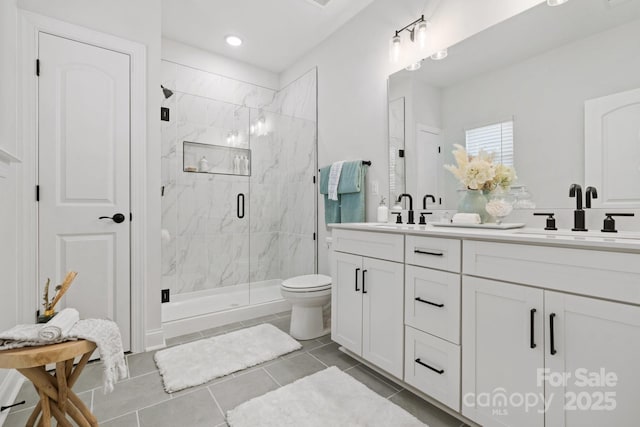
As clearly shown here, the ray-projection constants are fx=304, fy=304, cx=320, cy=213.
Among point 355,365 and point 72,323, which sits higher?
point 72,323

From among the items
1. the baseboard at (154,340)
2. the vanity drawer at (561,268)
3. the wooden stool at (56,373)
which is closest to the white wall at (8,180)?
the wooden stool at (56,373)

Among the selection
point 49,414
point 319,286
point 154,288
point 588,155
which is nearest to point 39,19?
point 154,288

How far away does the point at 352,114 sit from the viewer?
2.75m

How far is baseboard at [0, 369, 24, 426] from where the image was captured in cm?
147

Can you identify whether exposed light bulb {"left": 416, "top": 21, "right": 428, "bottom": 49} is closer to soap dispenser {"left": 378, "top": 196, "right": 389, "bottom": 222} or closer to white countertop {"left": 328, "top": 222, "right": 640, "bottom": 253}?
soap dispenser {"left": 378, "top": 196, "right": 389, "bottom": 222}

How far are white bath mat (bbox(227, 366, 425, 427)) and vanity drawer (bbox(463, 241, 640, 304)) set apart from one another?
0.81 metres

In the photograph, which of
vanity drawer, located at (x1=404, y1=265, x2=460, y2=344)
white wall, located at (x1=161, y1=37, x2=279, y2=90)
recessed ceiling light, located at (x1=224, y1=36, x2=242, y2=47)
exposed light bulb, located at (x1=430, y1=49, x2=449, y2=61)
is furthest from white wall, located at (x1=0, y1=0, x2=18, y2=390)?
exposed light bulb, located at (x1=430, y1=49, x2=449, y2=61)

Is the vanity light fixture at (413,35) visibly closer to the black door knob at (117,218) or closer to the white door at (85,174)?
the white door at (85,174)

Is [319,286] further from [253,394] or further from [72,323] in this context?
[72,323]

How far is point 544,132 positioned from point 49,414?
8.29 feet

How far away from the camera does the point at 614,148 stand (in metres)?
1.34

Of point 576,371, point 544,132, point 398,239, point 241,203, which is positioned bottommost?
point 576,371

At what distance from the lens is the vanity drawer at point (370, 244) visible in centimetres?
168

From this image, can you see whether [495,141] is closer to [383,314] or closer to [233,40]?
[383,314]
